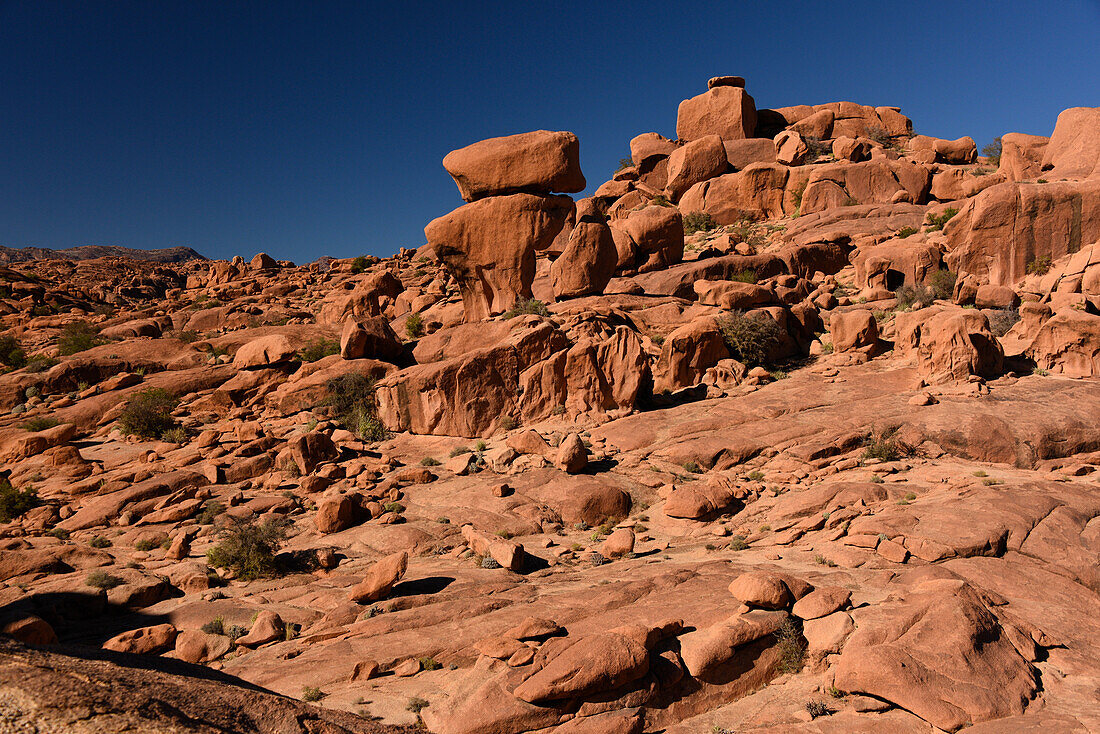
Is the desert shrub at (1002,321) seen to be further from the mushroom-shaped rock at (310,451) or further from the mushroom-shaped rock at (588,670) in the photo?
the mushroom-shaped rock at (310,451)

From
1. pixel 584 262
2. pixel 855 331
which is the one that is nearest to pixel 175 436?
pixel 584 262

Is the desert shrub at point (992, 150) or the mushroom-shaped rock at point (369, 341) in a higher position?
the desert shrub at point (992, 150)

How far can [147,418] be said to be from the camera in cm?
1864

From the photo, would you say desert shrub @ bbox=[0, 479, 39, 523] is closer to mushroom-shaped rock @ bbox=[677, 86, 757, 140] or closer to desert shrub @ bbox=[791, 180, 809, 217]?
desert shrub @ bbox=[791, 180, 809, 217]

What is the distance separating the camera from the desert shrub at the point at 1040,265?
1980 centimetres

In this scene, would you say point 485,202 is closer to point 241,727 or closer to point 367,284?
point 367,284

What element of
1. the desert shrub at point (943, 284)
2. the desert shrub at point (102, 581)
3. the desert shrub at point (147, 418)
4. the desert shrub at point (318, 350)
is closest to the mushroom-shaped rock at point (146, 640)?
the desert shrub at point (102, 581)

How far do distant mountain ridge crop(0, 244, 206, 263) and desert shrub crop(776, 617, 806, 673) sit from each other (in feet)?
292

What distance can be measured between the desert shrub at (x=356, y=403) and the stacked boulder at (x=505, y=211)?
A: 562 centimetres

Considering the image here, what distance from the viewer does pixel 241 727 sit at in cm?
307

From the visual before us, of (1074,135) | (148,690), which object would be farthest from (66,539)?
(1074,135)

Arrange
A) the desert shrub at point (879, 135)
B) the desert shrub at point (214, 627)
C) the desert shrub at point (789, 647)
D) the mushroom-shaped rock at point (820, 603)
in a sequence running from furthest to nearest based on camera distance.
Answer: the desert shrub at point (879, 135) < the desert shrub at point (214, 627) < the mushroom-shaped rock at point (820, 603) < the desert shrub at point (789, 647)

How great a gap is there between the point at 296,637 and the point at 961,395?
A: 1474 cm

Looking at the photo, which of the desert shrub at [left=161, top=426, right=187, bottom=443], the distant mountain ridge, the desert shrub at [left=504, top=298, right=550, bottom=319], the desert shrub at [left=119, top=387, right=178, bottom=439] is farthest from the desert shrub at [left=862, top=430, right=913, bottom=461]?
the distant mountain ridge
